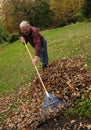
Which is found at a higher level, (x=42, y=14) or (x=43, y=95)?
(x=43, y=95)

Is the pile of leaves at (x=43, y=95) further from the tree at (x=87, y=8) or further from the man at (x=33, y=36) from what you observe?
the tree at (x=87, y=8)

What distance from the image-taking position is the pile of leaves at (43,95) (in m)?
7.61

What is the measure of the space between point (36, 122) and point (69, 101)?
896mm

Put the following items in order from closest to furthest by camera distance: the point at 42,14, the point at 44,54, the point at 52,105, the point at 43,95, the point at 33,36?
the point at 52,105 < the point at 43,95 < the point at 33,36 < the point at 44,54 < the point at 42,14

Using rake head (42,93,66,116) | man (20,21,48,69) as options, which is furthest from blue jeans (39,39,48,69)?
rake head (42,93,66,116)

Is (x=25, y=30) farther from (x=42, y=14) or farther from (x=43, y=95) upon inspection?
(x=42, y=14)

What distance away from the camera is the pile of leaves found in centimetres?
761

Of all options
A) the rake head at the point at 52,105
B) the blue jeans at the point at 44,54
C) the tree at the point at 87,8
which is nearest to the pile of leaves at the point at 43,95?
the rake head at the point at 52,105

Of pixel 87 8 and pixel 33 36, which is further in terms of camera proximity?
pixel 87 8

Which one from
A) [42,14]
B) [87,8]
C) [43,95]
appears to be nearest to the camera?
[43,95]

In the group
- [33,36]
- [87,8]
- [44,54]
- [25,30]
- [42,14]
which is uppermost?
[25,30]

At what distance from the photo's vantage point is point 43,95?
859 centimetres

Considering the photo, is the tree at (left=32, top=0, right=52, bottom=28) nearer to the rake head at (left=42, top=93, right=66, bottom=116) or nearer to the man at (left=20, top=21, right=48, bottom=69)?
the man at (left=20, top=21, right=48, bottom=69)

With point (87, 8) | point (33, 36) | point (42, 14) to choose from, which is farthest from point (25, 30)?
point (42, 14)
